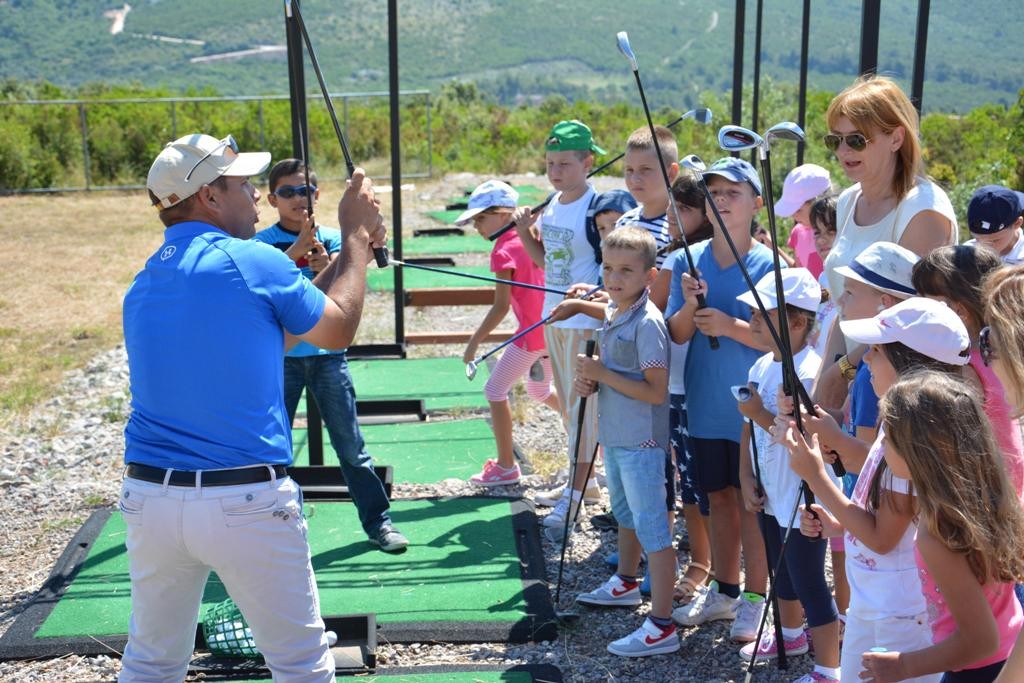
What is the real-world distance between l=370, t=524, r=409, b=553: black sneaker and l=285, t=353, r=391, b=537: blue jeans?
0.03 metres

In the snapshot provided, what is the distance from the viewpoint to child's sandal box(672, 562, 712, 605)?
14.3 feet

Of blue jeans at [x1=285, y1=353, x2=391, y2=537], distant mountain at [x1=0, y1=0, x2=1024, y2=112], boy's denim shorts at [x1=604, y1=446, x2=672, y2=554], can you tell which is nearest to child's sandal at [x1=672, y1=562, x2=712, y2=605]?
boy's denim shorts at [x1=604, y1=446, x2=672, y2=554]

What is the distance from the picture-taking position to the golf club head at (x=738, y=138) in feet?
9.50

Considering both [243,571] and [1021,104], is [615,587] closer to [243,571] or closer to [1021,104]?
[243,571]

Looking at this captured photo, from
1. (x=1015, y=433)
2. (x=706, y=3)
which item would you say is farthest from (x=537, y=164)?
(x=706, y=3)

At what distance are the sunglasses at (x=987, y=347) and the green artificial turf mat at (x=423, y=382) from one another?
4.78 meters

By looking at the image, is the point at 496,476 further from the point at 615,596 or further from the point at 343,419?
the point at 615,596

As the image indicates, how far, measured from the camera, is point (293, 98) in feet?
16.6

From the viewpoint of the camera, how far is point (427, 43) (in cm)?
14462

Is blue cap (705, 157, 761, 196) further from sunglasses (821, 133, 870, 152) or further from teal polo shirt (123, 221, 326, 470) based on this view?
teal polo shirt (123, 221, 326, 470)

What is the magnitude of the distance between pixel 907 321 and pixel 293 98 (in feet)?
10.7

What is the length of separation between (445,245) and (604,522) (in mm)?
8955

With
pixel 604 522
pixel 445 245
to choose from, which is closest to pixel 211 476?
pixel 604 522

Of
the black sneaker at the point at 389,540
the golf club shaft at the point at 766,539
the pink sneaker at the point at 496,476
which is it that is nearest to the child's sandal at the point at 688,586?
the golf club shaft at the point at 766,539
